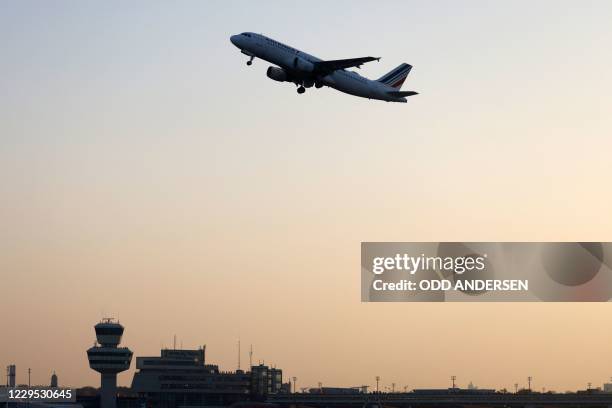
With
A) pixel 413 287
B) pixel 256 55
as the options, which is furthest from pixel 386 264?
pixel 256 55

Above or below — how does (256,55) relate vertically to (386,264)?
above

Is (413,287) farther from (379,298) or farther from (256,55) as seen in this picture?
(256,55)

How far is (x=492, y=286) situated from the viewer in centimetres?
18375

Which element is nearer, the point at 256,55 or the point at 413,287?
the point at 413,287

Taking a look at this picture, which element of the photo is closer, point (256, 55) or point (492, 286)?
point (492, 286)

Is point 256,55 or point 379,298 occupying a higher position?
point 256,55

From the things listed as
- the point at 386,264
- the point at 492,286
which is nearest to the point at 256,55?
the point at 386,264

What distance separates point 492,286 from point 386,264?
1740cm

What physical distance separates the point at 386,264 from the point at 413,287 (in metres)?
9.51

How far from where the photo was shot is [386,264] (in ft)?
623

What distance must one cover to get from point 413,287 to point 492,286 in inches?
499

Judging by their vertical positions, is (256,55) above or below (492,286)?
above

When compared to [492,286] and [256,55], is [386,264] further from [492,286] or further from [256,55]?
[256,55]

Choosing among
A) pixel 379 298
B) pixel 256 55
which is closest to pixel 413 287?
pixel 379 298
